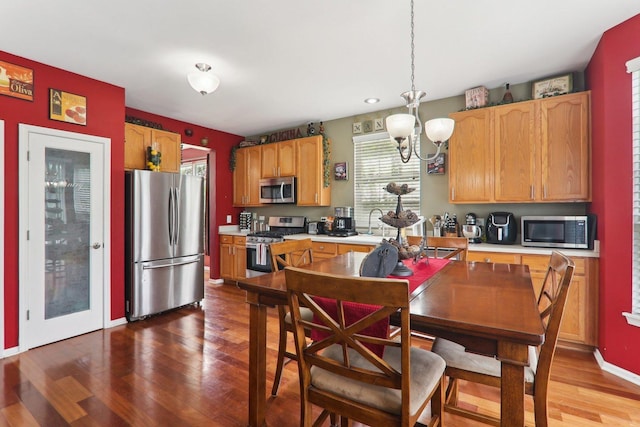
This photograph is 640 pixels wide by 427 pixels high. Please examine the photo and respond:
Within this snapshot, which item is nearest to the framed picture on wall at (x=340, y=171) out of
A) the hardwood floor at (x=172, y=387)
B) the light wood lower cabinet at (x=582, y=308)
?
the hardwood floor at (x=172, y=387)

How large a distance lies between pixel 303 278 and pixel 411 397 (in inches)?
23.2

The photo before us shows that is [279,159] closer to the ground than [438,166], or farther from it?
farther from it

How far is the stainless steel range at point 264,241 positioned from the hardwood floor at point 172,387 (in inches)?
61.3

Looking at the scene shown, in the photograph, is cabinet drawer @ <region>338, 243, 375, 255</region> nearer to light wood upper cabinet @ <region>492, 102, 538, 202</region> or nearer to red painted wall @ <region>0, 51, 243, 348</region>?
light wood upper cabinet @ <region>492, 102, 538, 202</region>

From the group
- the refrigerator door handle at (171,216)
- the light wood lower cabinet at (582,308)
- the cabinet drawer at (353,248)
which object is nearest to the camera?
the light wood lower cabinet at (582,308)

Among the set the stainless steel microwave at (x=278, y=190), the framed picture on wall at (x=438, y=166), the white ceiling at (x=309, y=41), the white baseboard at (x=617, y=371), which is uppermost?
the white ceiling at (x=309, y=41)

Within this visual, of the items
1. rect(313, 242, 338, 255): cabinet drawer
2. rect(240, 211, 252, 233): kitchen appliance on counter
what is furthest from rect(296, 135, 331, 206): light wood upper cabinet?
rect(240, 211, 252, 233): kitchen appliance on counter

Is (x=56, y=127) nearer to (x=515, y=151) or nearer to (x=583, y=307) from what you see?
(x=515, y=151)

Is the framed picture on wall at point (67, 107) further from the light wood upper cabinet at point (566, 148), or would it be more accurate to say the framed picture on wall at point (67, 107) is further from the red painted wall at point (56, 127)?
the light wood upper cabinet at point (566, 148)

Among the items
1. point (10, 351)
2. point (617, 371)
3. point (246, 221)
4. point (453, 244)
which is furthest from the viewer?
point (246, 221)

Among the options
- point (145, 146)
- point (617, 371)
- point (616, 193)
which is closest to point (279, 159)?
point (145, 146)

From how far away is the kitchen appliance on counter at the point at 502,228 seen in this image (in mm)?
3203

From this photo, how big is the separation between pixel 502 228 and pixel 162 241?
12.4ft

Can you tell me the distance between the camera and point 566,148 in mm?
2896
